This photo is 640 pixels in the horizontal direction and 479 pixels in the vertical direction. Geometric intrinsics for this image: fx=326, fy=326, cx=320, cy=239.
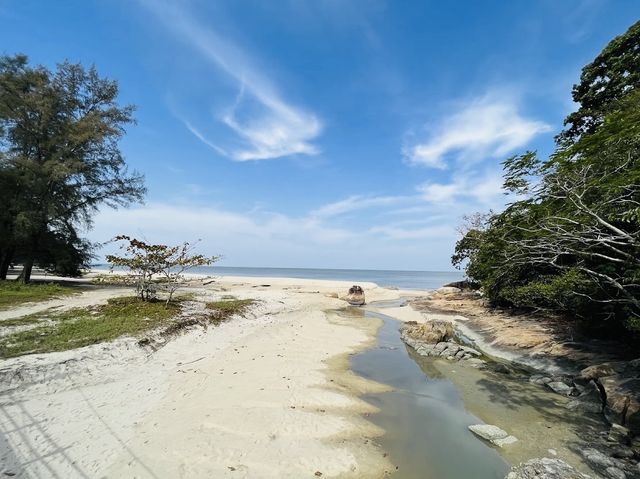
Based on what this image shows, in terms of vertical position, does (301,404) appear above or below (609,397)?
below

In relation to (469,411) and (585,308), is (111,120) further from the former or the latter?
(585,308)

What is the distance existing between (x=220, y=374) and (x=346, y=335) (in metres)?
9.52

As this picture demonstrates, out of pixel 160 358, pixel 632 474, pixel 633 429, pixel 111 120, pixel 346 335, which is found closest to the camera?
pixel 632 474

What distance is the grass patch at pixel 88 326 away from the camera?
9992 millimetres

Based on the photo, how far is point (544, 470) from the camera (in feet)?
19.8

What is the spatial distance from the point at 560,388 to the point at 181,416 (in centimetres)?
1176

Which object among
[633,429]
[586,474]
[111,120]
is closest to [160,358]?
[586,474]

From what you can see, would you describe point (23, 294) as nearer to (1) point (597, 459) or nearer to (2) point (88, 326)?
(2) point (88, 326)

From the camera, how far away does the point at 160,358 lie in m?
11.4

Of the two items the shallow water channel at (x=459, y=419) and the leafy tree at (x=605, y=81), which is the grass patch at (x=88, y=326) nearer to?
the shallow water channel at (x=459, y=419)

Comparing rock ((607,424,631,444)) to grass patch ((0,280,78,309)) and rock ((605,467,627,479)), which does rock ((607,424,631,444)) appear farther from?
grass patch ((0,280,78,309))

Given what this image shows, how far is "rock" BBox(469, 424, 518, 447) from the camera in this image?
762cm

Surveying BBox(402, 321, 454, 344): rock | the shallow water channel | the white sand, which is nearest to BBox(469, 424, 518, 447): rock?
the shallow water channel

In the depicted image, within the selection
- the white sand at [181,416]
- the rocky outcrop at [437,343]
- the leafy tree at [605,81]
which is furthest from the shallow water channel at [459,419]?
the leafy tree at [605,81]
